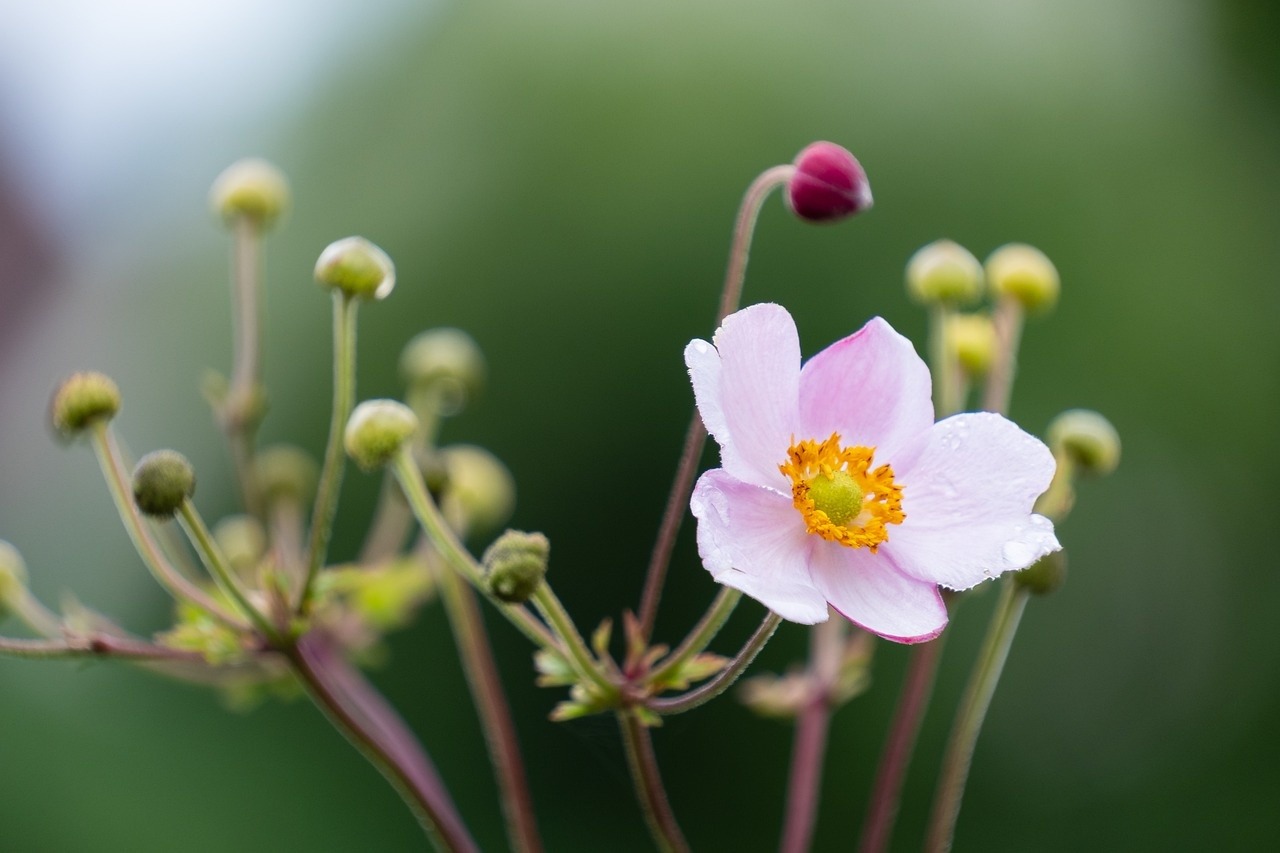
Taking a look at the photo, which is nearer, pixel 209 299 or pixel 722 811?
pixel 722 811

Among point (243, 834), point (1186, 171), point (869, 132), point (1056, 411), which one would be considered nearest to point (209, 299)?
point (243, 834)

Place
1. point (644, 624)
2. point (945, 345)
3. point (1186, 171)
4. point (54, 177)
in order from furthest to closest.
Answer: point (1186, 171)
point (54, 177)
point (945, 345)
point (644, 624)

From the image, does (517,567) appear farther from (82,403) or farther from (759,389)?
(82,403)

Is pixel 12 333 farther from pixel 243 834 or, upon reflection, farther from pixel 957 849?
pixel 957 849

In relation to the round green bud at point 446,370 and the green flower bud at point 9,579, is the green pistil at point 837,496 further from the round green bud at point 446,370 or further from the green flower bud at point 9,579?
the green flower bud at point 9,579

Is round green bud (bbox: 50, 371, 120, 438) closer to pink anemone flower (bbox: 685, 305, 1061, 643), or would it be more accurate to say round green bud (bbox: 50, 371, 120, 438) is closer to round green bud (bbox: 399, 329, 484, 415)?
round green bud (bbox: 399, 329, 484, 415)

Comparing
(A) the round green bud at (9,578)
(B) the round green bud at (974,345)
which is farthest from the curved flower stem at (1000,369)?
(A) the round green bud at (9,578)
